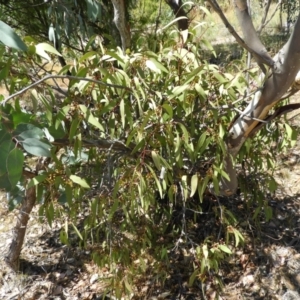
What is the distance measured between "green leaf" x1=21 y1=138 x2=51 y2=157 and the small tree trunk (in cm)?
89

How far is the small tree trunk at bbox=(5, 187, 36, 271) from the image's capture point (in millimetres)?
1975

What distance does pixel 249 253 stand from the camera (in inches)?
81.8

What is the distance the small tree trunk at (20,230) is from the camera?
197cm

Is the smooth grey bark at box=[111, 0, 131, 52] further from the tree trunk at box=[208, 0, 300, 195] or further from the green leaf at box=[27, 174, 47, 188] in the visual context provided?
the green leaf at box=[27, 174, 47, 188]

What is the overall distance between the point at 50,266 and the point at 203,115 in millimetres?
1313

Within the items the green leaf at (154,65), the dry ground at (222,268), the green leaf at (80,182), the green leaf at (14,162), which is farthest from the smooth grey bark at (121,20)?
the dry ground at (222,268)

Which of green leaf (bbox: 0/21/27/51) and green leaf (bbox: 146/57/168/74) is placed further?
green leaf (bbox: 146/57/168/74)

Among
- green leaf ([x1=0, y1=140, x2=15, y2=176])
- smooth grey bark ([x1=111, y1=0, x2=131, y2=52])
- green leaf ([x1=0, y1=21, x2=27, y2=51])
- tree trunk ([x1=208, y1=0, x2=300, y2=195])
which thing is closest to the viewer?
green leaf ([x1=0, y1=21, x2=27, y2=51])

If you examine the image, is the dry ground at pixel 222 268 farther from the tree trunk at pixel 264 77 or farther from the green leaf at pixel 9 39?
the green leaf at pixel 9 39

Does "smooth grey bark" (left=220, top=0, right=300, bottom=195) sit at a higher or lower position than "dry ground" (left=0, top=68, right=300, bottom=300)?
higher

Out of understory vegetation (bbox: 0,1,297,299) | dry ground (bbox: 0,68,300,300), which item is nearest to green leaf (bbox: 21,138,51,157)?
understory vegetation (bbox: 0,1,297,299)

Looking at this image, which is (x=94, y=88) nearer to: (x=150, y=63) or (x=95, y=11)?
(x=150, y=63)

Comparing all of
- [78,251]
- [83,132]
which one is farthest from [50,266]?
[83,132]

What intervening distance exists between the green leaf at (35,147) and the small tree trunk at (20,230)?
2.91 ft
